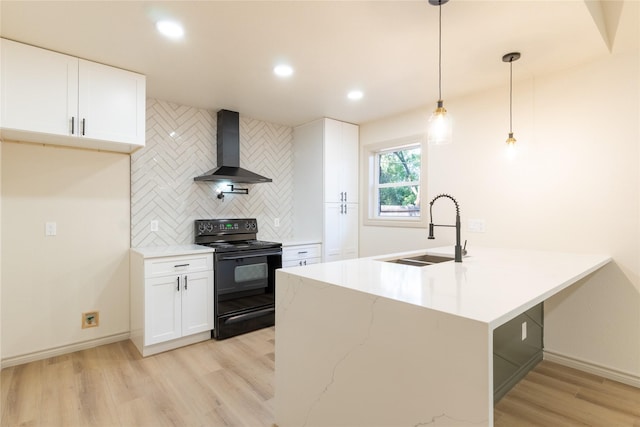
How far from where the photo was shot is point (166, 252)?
111 inches

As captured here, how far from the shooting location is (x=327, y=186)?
13.0 feet

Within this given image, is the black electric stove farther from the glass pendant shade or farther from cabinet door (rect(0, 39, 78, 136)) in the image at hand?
the glass pendant shade

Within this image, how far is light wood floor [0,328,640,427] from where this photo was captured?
1898mm

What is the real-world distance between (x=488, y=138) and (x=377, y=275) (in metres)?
2.16

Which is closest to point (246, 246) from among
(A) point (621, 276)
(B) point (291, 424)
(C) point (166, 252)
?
(C) point (166, 252)

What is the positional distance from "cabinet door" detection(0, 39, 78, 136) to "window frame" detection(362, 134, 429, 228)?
304cm

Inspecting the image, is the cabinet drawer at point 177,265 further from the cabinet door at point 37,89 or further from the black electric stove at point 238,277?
the cabinet door at point 37,89

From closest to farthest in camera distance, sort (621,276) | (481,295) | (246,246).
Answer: (481,295), (621,276), (246,246)

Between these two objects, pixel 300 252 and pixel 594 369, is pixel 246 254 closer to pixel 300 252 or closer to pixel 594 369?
pixel 300 252

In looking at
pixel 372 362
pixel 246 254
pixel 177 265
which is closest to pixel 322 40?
pixel 372 362

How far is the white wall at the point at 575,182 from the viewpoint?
7.57 ft

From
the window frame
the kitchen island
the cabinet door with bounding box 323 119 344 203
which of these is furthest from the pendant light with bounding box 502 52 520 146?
the cabinet door with bounding box 323 119 344 203

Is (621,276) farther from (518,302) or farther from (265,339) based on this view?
(265,339)

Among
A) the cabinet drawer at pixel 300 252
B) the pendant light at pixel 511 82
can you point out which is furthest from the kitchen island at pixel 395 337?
the cabinet drawer at pixel 300 252
